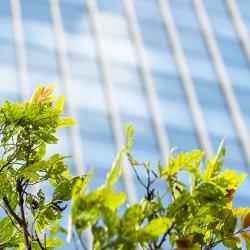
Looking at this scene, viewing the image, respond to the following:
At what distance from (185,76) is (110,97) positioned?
157 inches

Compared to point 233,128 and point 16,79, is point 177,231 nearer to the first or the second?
point 16,79

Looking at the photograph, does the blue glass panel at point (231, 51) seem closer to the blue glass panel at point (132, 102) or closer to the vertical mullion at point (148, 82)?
the vertical mullion at point (148, 82)

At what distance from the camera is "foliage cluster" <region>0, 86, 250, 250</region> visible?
5.28 ft

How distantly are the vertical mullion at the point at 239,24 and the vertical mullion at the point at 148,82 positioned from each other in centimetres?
508

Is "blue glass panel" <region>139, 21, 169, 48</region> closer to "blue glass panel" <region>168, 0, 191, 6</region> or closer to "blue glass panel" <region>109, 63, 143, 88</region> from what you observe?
"blue glass panel" <region>168, 0, 191, 6</region>

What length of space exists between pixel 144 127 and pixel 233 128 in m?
4.13

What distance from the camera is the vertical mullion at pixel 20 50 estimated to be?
2772 centimetres

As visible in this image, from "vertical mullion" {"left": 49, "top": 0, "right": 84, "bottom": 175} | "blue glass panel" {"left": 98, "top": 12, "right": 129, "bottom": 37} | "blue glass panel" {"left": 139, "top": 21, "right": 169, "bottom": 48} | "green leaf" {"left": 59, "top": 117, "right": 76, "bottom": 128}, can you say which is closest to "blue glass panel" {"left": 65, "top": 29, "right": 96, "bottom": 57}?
"vertical mullion" {"left": 49, "top": 0, "right": 84, "bottom": 175}

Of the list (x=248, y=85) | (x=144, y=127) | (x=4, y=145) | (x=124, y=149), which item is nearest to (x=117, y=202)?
(x=124, y=149)

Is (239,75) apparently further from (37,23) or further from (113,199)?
(113,199)

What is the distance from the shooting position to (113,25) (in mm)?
32312

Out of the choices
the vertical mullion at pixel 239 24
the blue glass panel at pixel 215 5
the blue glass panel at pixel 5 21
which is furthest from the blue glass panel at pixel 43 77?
the blue glass panel at pixel 215 5

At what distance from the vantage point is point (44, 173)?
7.75 ft

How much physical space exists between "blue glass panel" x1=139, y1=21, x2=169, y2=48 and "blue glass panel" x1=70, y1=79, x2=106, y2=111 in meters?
4.20
